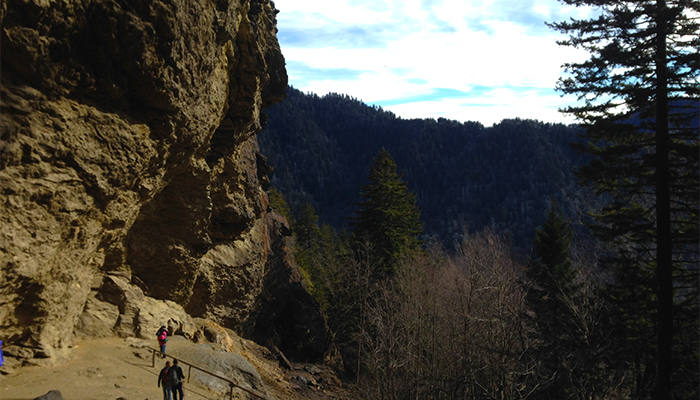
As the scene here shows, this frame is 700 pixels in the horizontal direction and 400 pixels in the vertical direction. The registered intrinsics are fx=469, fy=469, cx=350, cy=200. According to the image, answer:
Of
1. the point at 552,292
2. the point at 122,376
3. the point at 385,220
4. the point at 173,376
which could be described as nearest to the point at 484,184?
the point at 385,220

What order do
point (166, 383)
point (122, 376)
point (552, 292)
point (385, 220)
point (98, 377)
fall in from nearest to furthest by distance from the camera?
point (166, 383)
point (98, 377)
point (122, 376)
point (552, 292)
point (385, 220)

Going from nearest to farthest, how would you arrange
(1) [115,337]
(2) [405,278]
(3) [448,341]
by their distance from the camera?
(1) [115,337] → (3) [448,341] → (2) [405,278]

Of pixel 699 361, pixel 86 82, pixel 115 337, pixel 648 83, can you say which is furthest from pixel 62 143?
pixel 699 361

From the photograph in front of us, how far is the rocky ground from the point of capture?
33.3ft

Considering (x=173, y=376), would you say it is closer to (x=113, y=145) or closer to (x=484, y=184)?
(x=113, y=145)

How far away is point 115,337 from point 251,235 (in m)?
10.0

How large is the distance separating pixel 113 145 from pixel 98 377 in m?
5.69

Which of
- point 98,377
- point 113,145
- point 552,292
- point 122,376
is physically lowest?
point 552,292

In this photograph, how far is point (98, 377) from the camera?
11.5m

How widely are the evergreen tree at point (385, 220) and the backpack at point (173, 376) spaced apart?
21086 millimetres

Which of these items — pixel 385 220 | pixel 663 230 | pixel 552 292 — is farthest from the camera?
pixel 385 220

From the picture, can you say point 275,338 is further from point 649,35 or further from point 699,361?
point 649,35

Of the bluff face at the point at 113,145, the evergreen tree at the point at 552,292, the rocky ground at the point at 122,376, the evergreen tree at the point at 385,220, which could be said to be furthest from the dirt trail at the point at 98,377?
the evergreen tree at the point at 385,220

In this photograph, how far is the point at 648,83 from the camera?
11312mm
